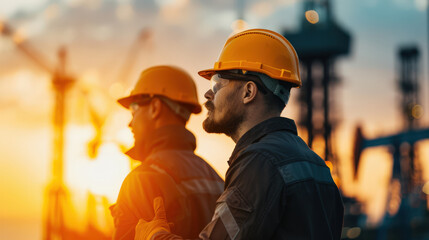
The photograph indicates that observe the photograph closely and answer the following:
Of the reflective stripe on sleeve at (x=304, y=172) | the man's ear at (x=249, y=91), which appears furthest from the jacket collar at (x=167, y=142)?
the reflective stripe on sleeve at (x=304, y=172)

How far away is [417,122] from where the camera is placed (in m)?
81.2

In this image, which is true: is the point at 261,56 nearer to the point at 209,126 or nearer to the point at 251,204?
the point at 209,126

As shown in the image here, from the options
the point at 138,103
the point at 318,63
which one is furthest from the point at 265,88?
the point at 318,63

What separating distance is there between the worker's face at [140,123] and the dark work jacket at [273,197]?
1.70 m

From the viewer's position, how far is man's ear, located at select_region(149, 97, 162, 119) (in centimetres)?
503

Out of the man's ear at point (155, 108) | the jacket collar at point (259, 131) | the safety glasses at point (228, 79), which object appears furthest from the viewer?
the man's ear at point (155, 108)

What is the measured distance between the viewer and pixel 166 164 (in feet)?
14.8

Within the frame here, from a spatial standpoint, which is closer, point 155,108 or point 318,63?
point 155,108

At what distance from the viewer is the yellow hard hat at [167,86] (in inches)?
208

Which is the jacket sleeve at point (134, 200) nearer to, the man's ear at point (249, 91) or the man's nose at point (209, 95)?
the man's nose at point (209, 95)

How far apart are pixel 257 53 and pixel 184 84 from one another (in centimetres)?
175

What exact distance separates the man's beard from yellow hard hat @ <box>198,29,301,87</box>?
0.30 metres

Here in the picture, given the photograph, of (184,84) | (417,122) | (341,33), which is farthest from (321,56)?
(184,84)

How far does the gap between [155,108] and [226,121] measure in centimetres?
162
